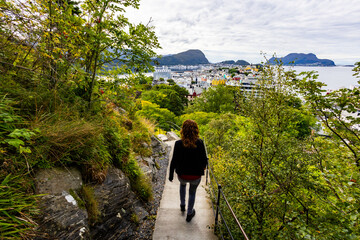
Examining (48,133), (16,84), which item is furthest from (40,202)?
(16,84)

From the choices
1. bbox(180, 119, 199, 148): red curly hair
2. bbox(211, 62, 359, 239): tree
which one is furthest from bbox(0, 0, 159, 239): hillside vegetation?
bbox(211, 62, 359, 239): tree

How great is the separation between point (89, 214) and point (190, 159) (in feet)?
6.21

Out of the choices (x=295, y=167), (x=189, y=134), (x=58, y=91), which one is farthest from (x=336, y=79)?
(x=58, y=91)

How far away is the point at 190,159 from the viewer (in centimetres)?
332

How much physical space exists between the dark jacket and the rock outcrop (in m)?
1.34

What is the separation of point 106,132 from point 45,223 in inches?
78.3

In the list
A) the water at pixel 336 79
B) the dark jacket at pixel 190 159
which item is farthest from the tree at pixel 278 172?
the dark jacket at pixel 190 159

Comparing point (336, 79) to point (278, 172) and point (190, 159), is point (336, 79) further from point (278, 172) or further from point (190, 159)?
point (190, 159)

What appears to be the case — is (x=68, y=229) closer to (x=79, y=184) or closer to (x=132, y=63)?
(x=79, y=184)

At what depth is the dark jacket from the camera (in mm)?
3316

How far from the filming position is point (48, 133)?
2.54 meters

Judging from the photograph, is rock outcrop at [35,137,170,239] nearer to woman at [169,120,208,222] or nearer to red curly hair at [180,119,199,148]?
woman at [169,120,208,222]

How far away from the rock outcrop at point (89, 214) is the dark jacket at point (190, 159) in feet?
4.38

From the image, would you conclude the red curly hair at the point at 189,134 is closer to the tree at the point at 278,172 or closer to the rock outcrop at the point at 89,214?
the tree at the point at 278,172
